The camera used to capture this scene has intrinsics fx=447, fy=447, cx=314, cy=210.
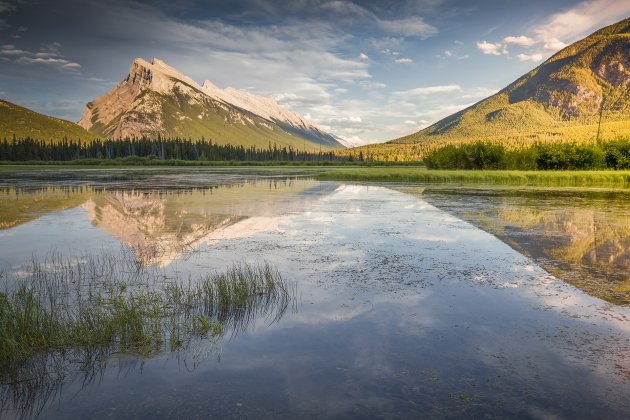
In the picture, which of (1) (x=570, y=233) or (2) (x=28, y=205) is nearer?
(1) (x=570, y=233)

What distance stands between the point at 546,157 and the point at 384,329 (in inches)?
2912

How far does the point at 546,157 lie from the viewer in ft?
237

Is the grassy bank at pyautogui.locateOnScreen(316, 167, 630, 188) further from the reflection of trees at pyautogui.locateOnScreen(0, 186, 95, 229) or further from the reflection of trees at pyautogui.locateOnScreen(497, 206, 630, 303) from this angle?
the reflection of trees at pyautogui.locateOnScreen(0, 186, 95, 229)

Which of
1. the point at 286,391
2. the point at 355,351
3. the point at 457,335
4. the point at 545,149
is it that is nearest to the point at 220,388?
the point at 286,391

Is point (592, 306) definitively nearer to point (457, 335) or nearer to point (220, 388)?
point (457, 335)

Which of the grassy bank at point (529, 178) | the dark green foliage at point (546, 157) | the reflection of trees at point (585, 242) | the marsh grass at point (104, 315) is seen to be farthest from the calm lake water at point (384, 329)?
the dark green foliage at point (546, 157)

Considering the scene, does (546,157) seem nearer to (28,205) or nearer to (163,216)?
(163,216)

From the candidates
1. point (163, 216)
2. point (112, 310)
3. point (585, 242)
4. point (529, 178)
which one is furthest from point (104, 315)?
point (529, 178)

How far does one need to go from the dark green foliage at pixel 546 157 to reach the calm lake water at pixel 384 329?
188 ft

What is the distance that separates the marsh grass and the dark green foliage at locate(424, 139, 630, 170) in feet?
234

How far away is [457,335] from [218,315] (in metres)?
4.84

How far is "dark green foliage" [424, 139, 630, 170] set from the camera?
6894cm

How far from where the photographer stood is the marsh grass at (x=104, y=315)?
707cm

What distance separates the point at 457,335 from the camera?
8.30 metres
